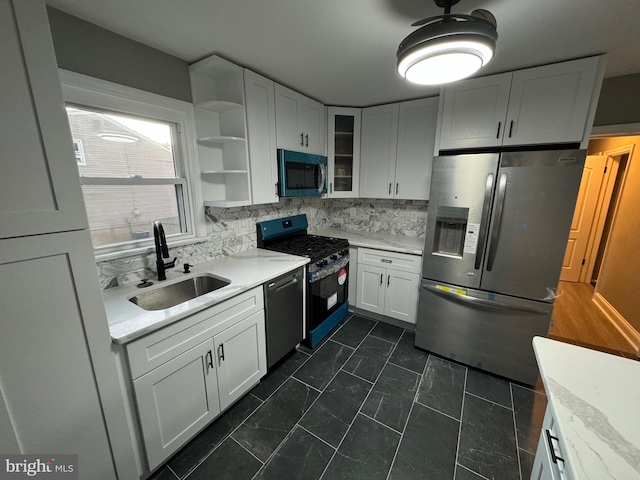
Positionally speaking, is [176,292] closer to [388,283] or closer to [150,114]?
[150,114]

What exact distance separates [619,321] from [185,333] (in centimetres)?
430

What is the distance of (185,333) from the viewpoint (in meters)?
1.39

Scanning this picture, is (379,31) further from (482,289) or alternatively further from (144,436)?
(144,436)

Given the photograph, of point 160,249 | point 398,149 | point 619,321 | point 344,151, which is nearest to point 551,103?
point 398,149

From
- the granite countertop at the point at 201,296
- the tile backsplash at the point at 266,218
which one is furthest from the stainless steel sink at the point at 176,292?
the tile backsplash at the point at 266,218

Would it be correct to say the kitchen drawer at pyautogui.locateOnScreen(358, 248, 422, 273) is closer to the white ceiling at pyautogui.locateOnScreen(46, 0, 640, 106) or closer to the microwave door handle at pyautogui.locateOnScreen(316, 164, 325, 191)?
the microwave door handle at pyautogui.locateOnScreen(316, 164, 325, 191)

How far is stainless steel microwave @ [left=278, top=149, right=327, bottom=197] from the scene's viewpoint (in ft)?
7.72

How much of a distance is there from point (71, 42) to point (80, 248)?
1.29 m

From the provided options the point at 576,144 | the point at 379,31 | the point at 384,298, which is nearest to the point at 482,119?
the point at 576,144

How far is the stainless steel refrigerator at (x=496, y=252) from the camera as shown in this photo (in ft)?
5.76

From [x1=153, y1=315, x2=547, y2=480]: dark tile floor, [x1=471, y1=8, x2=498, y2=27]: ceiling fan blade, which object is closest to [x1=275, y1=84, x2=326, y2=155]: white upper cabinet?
[x1=471, y1=8, x2=498, y2=27]: ceiling fan blade

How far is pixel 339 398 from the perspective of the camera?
6.22ft

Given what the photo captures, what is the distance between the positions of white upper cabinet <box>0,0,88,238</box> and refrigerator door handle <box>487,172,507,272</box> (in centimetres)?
238

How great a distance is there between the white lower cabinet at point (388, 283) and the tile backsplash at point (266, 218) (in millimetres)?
691
